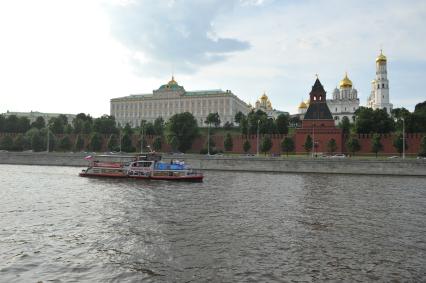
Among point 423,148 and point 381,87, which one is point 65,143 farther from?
point 381,87

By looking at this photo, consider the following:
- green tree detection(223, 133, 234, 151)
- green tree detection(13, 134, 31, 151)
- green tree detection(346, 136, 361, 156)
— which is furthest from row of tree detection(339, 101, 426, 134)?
green tree detection(13, 134, 31, 151)

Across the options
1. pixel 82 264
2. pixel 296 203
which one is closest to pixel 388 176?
pixel 296 203

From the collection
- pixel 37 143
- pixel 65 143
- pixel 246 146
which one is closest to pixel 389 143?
pixel 246 146

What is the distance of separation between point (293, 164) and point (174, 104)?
289ft

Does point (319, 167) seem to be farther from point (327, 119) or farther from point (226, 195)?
point (226, 195)

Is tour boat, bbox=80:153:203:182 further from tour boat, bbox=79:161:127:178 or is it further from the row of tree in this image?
the row of tree

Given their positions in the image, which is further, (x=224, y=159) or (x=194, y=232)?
(x=224, y=159)

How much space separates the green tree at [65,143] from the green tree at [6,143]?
32.5 ft

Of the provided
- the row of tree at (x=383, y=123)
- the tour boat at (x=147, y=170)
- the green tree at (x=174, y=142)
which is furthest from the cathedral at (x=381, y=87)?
the tour boat at (x=147, y=170)

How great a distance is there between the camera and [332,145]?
6356cm

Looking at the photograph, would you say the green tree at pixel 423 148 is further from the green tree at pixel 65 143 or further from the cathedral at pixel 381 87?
the green tree at pixel 65 143

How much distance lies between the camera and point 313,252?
13.5 m

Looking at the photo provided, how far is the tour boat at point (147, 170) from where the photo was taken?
131 ft

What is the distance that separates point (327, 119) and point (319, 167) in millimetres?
20705
